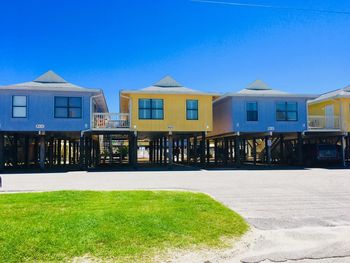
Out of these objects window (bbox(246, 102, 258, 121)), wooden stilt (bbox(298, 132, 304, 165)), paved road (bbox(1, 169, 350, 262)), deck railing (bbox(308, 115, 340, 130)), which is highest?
window (bbox(246, 102, 258, 121))

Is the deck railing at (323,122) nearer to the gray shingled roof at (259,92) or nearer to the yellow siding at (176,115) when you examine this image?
the gray shingled roof at (259,92)

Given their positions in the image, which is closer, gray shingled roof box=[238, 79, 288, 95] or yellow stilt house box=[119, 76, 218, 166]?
yellow stilt house box=[119, 76, 218, 166]

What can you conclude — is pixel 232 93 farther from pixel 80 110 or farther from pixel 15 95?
pixel 15 95

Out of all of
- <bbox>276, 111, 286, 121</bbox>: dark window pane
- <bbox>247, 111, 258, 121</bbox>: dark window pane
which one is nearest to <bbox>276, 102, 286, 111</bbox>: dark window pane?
<bbox>276, 111, 286, 121</bbox>: dark window pane

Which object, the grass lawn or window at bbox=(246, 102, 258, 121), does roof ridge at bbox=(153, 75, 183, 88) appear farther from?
the grass lawn

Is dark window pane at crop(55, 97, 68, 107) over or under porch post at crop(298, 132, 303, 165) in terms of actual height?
over

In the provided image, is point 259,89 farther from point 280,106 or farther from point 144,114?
point 144,114

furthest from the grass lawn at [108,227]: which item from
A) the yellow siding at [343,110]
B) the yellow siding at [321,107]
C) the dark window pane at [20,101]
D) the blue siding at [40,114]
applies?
the yellow siding at [321,107]

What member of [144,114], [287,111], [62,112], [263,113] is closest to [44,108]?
[62,112]

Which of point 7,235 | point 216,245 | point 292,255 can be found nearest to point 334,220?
point 292,255

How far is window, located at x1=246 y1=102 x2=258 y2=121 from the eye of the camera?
2611 cm

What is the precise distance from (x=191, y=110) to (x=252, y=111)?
472 centimetres

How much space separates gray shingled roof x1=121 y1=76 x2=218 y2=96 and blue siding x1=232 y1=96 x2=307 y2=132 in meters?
2.29

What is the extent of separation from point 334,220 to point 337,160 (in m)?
22.3
